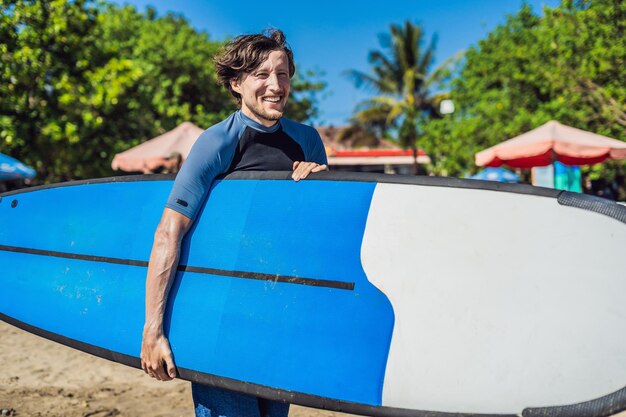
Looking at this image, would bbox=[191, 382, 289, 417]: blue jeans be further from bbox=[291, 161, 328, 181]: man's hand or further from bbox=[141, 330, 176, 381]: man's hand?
bbox=[291, 161, 328, 181]: man's hand

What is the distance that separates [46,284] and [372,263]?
58.5 inches

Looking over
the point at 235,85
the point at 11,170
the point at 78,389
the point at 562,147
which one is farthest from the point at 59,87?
the point at 235,85

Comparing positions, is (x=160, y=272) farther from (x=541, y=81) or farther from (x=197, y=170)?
(x=541, y=81)

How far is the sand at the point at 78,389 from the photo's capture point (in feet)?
11.6

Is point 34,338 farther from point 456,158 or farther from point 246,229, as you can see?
point 456,158

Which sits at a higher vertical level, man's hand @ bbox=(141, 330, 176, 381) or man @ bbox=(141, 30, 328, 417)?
man @ bbox=(141, 30, 328, 417)

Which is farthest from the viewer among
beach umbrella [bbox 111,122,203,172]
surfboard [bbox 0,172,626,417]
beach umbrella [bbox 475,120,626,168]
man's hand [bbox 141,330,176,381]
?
beach umbrella [bbox 111,122,203,172]

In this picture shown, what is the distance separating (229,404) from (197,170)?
761mm

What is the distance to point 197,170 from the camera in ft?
5.56

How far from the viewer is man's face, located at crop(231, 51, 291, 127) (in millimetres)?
1776

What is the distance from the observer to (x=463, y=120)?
1603 centimetres

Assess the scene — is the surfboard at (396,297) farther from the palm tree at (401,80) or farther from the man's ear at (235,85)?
the palm tree at (401,80)

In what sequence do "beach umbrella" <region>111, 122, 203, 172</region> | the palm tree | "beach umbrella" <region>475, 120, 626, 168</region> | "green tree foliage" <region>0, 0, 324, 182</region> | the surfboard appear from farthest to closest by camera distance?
the palm tree → "green tree foliage" <region>0, 0, 324, 182</region> → "beach umbrella" <region>111, 122, 203, 172</region> → "beach umbrella" <region>475, 120, 626, 168</region> → the surfboard

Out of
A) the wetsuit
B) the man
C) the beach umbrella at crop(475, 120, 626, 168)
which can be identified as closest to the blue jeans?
the man
